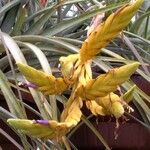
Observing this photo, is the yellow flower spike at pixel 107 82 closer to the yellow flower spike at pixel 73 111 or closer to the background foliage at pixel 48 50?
the yellow flower spike at pixel 73 111

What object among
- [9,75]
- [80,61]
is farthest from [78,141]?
[80,61]

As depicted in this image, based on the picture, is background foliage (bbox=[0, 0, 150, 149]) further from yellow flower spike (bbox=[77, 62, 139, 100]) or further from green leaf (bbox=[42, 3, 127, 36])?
yellow flower spike (bbox=[77, 62, 139, 100])

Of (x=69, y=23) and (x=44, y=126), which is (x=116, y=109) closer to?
(x=44, y=126)

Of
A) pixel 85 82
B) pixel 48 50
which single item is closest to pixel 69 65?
pixel 85 82

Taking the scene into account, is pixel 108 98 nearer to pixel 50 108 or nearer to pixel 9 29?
pixel 50 108

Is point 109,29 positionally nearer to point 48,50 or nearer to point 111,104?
point 111,104

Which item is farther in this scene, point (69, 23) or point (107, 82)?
point (69, 23)
